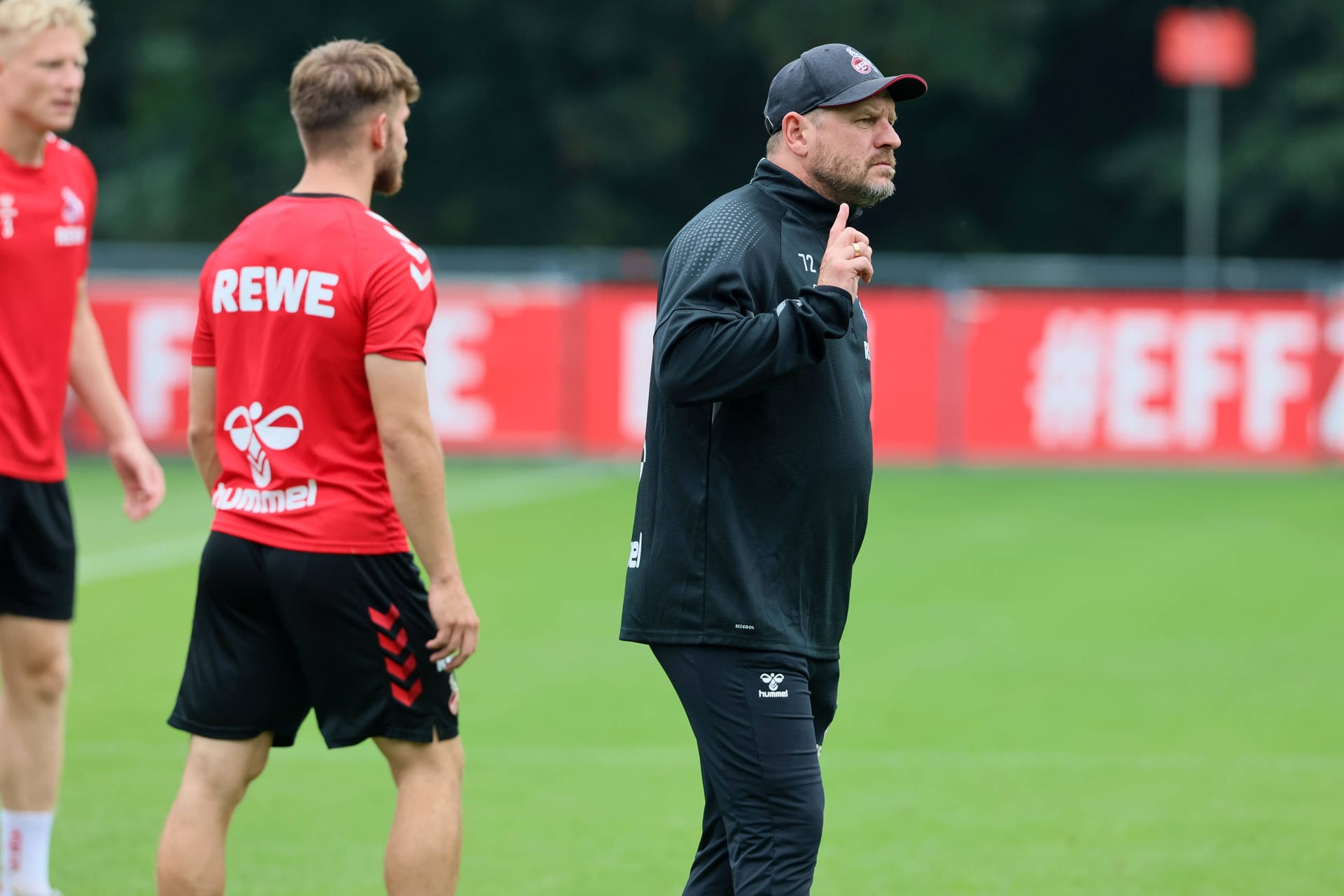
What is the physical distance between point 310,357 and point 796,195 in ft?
3.78

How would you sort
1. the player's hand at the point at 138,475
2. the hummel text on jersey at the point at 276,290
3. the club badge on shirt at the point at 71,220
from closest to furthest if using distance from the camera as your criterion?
the hummel text on jersey at the point at 276,290
the club badge on shirt at the point at 71,220
the player's hand at the point at 138,475

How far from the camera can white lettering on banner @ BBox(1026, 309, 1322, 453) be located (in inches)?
761

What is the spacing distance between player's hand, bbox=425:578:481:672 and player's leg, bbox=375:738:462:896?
0.23 meters

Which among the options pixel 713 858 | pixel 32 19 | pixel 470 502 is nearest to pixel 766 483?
pixel 713 858

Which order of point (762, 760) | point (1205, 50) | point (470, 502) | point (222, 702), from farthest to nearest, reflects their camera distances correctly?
1. point (1205, 50)
2. point (470, 502)
3. point (222, 702)
4. point (762, 760)

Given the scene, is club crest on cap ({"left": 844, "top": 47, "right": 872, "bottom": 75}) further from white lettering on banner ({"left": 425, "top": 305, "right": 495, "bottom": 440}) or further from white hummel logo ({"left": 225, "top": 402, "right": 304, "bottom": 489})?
white lettering on banner ({"left": 425, "top": 305, "right": 495, "bottom": 440})

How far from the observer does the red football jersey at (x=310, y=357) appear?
4.23 metres

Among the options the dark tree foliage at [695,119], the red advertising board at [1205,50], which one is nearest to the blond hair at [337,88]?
the red advertising board at [1205,50]

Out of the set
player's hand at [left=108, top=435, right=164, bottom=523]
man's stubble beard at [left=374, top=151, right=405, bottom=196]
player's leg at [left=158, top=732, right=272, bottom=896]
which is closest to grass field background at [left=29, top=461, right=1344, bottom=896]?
player's hand at [left=108, top=435, right=164, bottom=523]

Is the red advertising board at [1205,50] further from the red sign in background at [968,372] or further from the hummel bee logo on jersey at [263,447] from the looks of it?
the hummel bee logo on jersey at [263,447]

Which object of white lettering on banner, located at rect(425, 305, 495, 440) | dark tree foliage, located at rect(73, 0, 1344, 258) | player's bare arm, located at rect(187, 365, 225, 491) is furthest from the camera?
dark tree foliage, located at rect(73, 0, 1344, 258)

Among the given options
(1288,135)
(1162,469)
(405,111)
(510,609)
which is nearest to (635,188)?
(1288,135)

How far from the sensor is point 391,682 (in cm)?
434

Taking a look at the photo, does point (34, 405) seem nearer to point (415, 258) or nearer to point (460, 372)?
point (415, 258)
